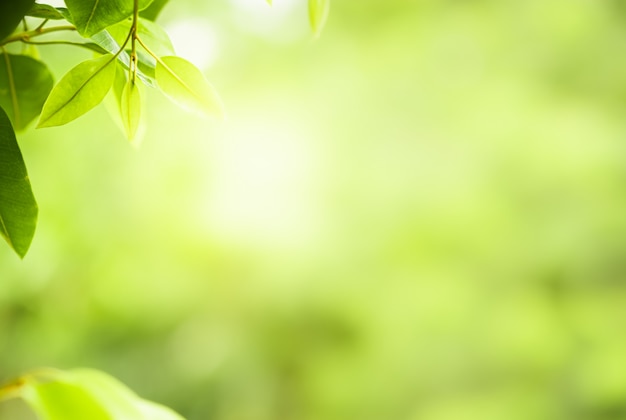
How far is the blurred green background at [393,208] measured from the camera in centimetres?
282

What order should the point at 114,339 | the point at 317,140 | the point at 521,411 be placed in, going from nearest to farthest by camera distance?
the point at 521,411, the point at 317,140, the point at 114,339

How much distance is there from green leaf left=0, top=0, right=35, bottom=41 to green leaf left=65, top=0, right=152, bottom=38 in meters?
0.02

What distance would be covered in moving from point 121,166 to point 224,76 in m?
0.61

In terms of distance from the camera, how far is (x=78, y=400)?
39 centimetres

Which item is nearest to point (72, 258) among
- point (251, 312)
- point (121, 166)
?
point (121, 166)

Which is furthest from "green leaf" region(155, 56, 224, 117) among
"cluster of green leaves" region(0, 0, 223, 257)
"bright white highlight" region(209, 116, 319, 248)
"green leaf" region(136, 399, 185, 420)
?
"bright white highlight" region(209, 116, 319, 248)

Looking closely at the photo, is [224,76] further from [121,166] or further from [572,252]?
[572,252]

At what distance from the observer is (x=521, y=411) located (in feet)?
9.27

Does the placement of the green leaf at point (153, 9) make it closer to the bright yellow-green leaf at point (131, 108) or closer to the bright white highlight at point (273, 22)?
the bright yellow-green leaf at point (131, 108)

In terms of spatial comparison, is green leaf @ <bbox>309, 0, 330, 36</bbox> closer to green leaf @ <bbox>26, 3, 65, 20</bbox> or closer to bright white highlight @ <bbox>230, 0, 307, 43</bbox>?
green leaf @ <bbox>26, 3, 65, 20</bbox>

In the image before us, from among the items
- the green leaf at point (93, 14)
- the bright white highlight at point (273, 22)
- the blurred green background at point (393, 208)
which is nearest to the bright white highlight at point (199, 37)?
the blurred green background at point (393, 208)

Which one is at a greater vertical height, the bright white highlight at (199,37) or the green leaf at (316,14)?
the bright white highlight at (199,37)

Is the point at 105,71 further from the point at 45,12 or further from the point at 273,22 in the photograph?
the point at 273,22

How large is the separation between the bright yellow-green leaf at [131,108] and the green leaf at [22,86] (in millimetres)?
90
